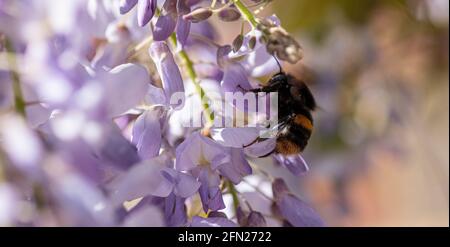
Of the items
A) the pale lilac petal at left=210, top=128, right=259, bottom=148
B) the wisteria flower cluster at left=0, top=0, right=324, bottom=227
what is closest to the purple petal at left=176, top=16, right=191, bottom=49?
the wisteria flower cluster at left=0, top=0, right=324, bottom=227

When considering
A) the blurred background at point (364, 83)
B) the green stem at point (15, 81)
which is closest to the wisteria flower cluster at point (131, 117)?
the green stem at point (15, 81)

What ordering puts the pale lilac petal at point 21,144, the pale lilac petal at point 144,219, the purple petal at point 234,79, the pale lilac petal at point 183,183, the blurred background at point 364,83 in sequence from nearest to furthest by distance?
the pale lilac petal at point 21,144, the pale lilac petal at point 144,219, the pale lilac petal at point 183,183, the purple petal at point 234,79, the blurred background at point 364,83

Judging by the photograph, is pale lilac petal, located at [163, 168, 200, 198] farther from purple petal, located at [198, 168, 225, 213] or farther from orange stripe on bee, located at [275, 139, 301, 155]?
orange stripe on bee, located at [275, 139, 301, 155]

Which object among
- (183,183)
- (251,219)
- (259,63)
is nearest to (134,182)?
(183,183)

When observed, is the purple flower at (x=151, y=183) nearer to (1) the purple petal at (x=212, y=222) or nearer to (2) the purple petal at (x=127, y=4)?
(1) the purple petal at (x=212, y=222)
